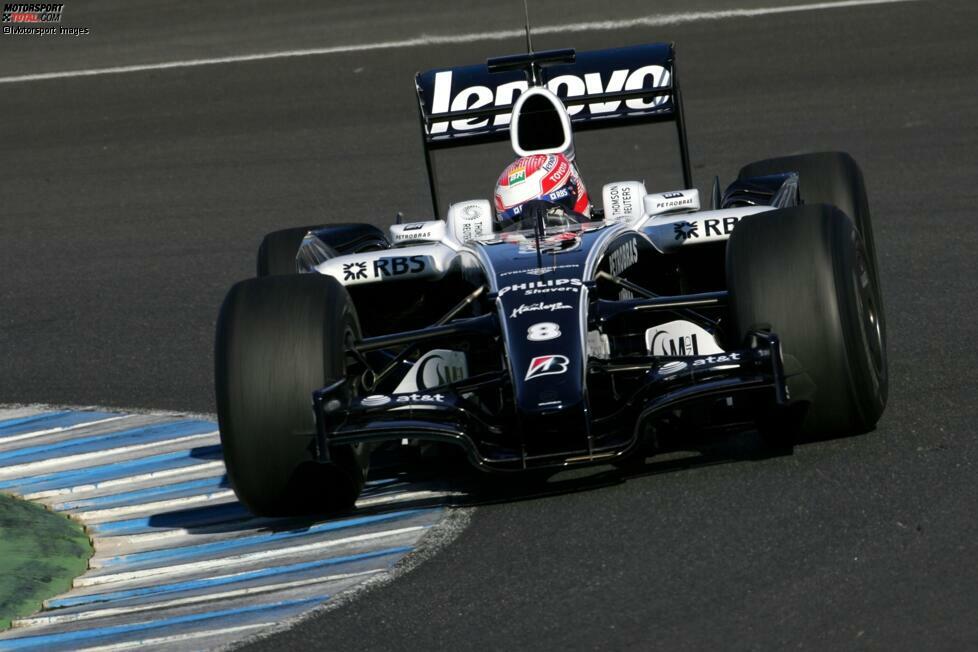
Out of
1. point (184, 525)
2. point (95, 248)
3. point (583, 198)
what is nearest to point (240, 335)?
point (184, 525)

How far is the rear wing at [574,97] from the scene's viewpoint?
904 cm

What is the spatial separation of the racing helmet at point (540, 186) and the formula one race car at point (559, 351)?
13 cm

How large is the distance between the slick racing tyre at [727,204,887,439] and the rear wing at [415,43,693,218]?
2664mm

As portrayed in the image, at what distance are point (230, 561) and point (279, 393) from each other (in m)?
0.66

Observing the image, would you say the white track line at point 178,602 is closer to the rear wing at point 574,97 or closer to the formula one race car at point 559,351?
the formula one race car at point 559,351

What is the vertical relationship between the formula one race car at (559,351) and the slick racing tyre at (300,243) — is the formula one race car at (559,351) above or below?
below

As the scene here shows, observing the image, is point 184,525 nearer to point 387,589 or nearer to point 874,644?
point 387,589

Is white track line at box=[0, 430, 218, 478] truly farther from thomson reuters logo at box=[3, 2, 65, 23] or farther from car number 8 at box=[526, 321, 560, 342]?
thomson reuters logo at box=[3, 2, 65, 23]

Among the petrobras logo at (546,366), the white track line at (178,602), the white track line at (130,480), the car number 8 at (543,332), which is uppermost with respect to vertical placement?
the car number 8 at (543,332)

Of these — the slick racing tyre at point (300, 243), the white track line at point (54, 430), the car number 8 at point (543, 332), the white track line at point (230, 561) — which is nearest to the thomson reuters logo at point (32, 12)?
the white track line at point (54, 430)

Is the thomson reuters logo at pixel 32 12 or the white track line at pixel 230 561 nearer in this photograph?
the white track line at pixel 230 561

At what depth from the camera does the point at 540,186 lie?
7.93 meters

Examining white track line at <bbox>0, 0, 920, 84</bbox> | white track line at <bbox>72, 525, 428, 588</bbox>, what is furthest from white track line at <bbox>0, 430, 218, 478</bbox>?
white track line at <bbox>0, 0, 920, 84</bbox>

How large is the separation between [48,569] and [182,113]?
33.5 ft
